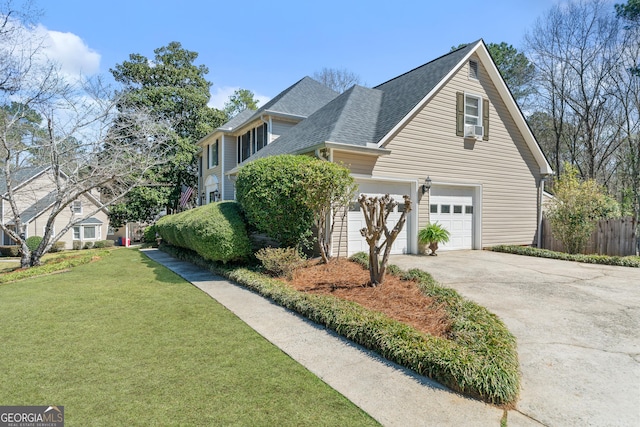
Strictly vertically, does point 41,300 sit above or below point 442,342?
below

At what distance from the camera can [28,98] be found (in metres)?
11.0

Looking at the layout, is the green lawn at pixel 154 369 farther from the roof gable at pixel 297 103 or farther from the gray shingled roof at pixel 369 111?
the roof gable at pixel 297 103

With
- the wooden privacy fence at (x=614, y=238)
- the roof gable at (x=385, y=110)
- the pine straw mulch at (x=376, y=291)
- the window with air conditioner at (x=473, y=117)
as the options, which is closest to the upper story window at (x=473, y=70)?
the roof gable at (x=385, y=110)

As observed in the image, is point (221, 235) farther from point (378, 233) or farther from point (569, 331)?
point (569, 331)

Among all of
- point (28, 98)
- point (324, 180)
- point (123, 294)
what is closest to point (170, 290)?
point (123, 294)

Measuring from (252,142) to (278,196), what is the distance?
33.6ft

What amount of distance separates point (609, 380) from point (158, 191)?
24.7 m

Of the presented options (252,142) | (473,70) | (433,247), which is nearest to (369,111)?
(473,70)

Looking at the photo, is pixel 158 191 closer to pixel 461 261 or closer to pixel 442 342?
pixel 461 261

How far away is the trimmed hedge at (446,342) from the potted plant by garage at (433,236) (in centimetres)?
506

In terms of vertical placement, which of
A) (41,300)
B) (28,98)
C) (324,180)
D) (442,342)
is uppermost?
(28,98)

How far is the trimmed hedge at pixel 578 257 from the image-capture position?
30.8 feet

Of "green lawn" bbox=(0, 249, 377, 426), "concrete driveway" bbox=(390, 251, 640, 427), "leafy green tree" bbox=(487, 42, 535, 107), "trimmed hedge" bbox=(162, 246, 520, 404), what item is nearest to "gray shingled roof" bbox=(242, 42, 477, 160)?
"concrete driveway" bbox=(390, 251, 640, 427)

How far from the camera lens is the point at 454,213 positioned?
12.1 metres
